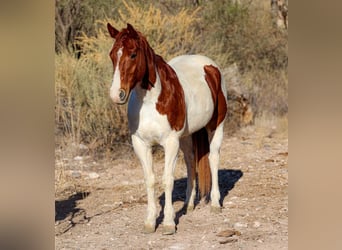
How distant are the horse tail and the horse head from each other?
0.97 m

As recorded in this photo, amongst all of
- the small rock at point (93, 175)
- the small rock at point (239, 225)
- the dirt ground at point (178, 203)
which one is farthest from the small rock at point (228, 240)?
the small rock at point (93, 175)

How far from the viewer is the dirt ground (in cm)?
382

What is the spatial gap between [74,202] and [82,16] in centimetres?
432

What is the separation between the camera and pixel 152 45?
22.6 feet

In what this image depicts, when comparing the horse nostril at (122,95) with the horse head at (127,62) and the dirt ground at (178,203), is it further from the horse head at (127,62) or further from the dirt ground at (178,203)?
the dirt ground at (178,203)

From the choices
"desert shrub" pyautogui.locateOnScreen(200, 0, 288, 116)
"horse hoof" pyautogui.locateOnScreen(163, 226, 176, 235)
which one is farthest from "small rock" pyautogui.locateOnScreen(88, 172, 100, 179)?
"desert shrub" pyautogui.locateOnScreen(200, 0, 288, 116)

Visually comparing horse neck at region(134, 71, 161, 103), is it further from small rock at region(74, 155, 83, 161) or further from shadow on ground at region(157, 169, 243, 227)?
small rock at region(74, 155, 83, 161)

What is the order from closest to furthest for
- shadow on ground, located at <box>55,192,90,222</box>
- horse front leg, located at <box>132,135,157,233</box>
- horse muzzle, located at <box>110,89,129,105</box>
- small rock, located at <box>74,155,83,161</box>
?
1. horse muzzle, located at <box>110,89,129,105</box>
2. horse front leg, located at <box>132,135,157,233</box>
3. shadow on ground, located at <box>55,192,90,222</box>
4. small rock, located at <box>74,155,83,161</box>

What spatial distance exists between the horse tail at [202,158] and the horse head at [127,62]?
3.20 ft

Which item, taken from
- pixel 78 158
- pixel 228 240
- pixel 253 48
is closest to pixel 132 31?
pixel 228 240

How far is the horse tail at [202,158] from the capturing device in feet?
14.4

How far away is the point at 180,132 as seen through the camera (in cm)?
381
